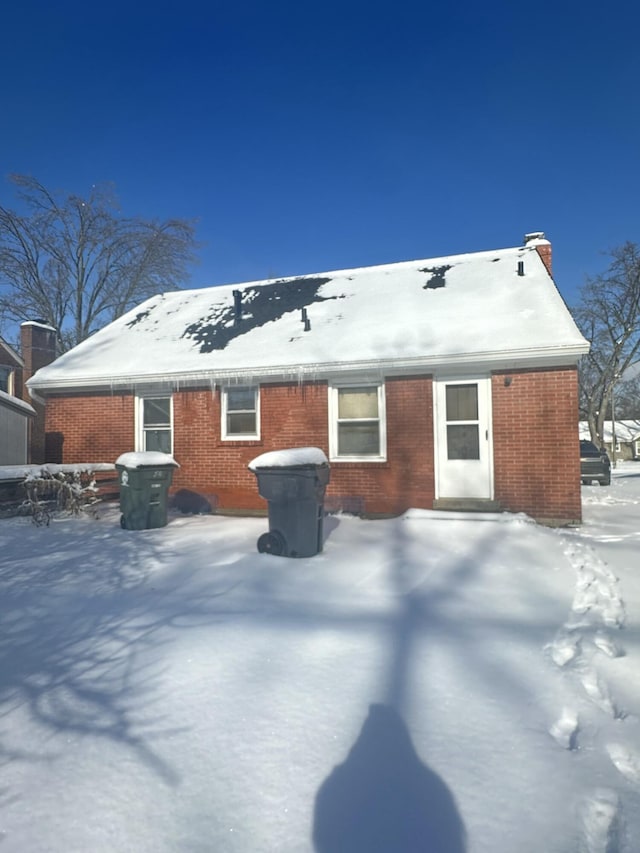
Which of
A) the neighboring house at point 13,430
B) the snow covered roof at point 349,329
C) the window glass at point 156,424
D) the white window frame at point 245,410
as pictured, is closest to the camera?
the snow covered roof at point 349,329

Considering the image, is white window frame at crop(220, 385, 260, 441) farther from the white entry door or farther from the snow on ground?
the snow on ground

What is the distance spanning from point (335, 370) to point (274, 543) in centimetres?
406

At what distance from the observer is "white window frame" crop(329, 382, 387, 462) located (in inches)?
359

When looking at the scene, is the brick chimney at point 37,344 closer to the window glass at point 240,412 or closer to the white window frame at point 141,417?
the white window frame at point 141,417

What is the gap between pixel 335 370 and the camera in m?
9.10

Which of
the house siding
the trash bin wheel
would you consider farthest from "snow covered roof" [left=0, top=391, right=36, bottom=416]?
the trash bin wheel

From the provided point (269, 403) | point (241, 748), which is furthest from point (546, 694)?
point (269, 403)

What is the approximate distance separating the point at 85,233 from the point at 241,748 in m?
30.7

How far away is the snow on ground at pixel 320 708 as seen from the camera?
2.06 m

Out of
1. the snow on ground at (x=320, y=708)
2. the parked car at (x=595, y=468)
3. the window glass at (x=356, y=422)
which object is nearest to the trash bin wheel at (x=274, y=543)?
the snow on ground at (x=320, y=708)

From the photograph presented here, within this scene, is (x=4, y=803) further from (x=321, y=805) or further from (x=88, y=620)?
(x=88, y=620)

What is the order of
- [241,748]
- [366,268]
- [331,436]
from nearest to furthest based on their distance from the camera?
[241,748] < [331,436] < [366,268]

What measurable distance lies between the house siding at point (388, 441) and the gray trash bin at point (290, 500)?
340 cm

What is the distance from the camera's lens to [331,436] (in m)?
9.39
